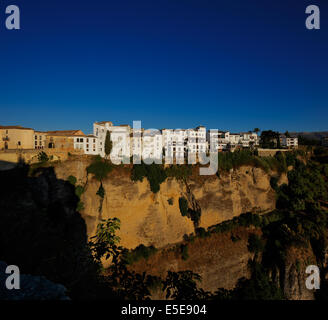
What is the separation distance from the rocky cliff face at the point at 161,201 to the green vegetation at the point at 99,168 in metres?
0.39

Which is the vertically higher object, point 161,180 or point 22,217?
point 161,180

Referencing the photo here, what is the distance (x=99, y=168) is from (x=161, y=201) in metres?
6.74

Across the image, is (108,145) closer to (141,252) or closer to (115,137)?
(115,137)

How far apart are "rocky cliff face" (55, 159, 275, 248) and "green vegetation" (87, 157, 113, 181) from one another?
0.39 meters

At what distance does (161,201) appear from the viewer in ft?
60.4

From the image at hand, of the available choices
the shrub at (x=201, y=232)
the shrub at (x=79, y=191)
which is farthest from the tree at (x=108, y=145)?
the shrub at (x=201, y=232)

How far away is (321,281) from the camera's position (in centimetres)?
1788

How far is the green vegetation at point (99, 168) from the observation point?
16391 millimetres

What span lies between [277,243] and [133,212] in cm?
1553

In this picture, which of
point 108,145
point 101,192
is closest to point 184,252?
point 101,192

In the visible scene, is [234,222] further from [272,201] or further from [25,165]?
[25,165]

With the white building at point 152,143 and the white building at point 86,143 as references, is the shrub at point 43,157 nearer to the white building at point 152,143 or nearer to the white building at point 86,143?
the white building at point 86,143

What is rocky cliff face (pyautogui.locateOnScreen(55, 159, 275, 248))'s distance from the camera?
634 inches

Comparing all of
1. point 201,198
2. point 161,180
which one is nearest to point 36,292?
point 161,180
